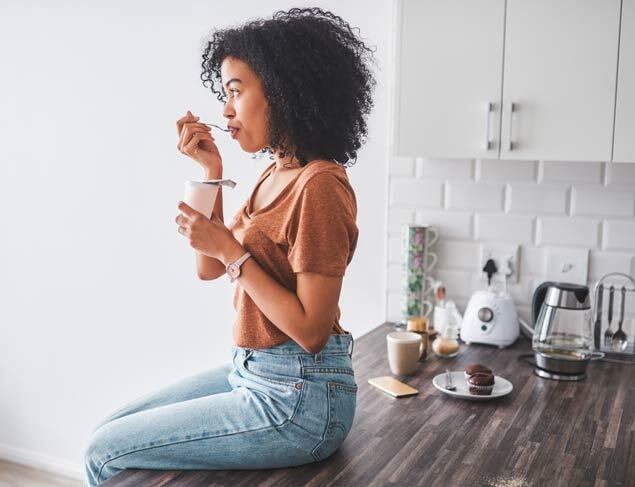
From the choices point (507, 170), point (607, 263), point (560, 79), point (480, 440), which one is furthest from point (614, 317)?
point (480, 440)

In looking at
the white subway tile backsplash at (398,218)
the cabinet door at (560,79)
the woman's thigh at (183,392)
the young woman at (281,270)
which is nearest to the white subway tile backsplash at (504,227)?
the white subway tile backsplash at (398,218)

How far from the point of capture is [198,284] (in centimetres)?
311

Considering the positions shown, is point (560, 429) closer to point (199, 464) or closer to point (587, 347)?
point (587, 347)

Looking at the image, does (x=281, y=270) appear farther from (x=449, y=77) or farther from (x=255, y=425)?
(x=449, y=77)

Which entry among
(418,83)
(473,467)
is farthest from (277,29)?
(473,467)

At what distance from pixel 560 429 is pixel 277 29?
44.1 inches

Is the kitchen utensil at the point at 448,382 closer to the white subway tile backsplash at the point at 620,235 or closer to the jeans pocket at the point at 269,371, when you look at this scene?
the jeans pocket at the point at 269,371

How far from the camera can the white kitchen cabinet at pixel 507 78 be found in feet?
6.77

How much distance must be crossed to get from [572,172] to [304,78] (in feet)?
3.86

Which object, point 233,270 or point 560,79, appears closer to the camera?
point 233,270

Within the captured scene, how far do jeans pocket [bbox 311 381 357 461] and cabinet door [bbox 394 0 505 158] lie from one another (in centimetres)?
98

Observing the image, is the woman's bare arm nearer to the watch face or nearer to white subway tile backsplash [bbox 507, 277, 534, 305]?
the watch face

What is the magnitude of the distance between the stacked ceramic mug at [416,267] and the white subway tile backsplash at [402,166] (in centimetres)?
19

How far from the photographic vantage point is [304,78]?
1.55 m
